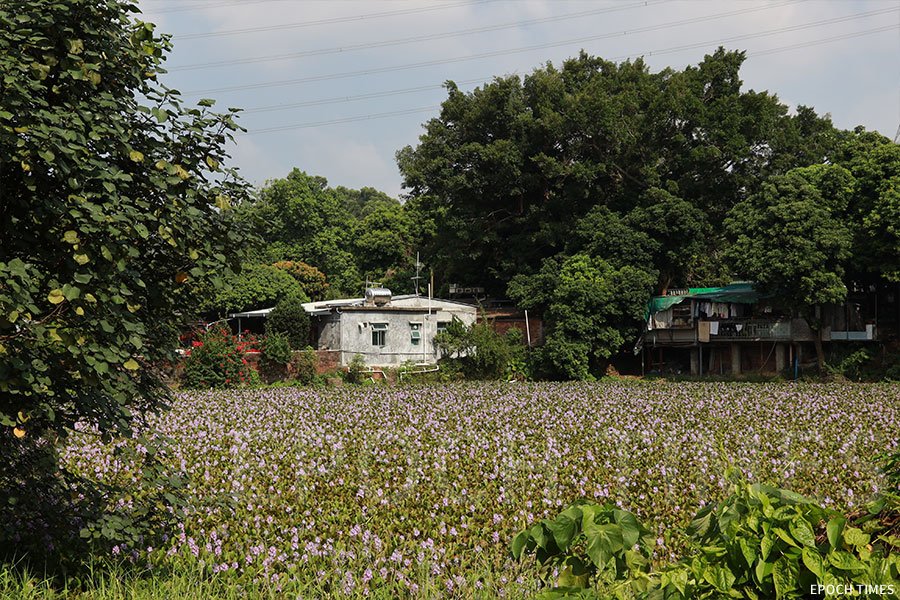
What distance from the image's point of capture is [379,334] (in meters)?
39.7

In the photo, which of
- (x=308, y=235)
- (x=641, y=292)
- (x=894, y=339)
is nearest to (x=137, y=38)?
(x=641, y=292)

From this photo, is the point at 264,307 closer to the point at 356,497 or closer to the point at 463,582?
the point at 356,497

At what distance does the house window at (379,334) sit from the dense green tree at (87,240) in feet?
108

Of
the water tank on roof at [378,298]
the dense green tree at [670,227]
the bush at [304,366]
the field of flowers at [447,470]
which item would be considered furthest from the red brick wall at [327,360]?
the dense green tree at [670,227]

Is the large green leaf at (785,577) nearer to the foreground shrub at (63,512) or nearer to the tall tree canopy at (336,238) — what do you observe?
the foreground shrub at (63,512)

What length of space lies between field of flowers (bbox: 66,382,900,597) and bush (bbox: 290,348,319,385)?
11.1 meters

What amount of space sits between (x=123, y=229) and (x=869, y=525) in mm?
4407

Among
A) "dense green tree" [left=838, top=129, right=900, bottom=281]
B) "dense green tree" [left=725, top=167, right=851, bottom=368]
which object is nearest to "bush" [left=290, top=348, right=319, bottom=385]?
"dense green tree" [left=725, top=167, right=851, bottom=368]

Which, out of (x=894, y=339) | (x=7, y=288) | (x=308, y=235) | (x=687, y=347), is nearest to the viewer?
(x=7, y=288)

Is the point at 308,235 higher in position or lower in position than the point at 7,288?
higher

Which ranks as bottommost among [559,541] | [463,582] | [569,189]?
[463,582]

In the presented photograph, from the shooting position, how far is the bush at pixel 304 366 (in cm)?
3519

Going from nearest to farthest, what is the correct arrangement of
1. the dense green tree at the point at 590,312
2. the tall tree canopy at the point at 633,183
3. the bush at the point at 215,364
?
1. the bush at the point at 215,364
2. the tall tree canopy at the point at 633,183
3. the dense green tree at the point at 590,312

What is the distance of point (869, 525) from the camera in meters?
3.51
